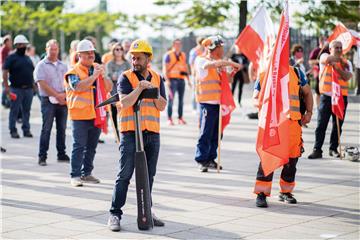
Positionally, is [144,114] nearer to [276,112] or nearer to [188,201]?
[276,112]

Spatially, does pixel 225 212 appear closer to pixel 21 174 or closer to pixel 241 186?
pixel 241 186

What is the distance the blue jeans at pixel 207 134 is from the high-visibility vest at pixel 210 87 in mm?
122

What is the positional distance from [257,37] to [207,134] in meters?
1.91

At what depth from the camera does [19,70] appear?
17.0 meters

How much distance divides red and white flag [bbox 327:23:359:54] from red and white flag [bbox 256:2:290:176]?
505cm

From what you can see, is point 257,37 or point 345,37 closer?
point 257,37

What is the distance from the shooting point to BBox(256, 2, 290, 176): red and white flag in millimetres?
9078

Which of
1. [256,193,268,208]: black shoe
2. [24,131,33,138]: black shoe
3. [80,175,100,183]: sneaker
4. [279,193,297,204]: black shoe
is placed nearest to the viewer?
[256,193,268,208]: black shoe

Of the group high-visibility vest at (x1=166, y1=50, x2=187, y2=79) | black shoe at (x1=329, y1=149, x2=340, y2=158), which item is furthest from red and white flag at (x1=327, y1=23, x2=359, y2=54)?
high-visibility vest at (x1=166, y1=50, x2=187, y2=79)

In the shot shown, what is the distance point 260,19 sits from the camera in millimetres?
13250

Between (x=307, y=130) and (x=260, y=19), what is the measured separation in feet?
16.5

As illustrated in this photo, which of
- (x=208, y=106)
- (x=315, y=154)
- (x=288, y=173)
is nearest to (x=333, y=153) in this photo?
(x=315, y=154)

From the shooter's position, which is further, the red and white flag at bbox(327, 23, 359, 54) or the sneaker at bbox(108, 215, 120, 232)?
the red and white flag at bbox(327, 23, 359, 54)

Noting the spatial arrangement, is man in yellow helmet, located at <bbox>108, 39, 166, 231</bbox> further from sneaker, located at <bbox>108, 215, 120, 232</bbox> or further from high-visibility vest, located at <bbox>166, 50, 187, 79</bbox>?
high-visibility vest, located at <bbox>166, 50, 187, 79</bbox>
